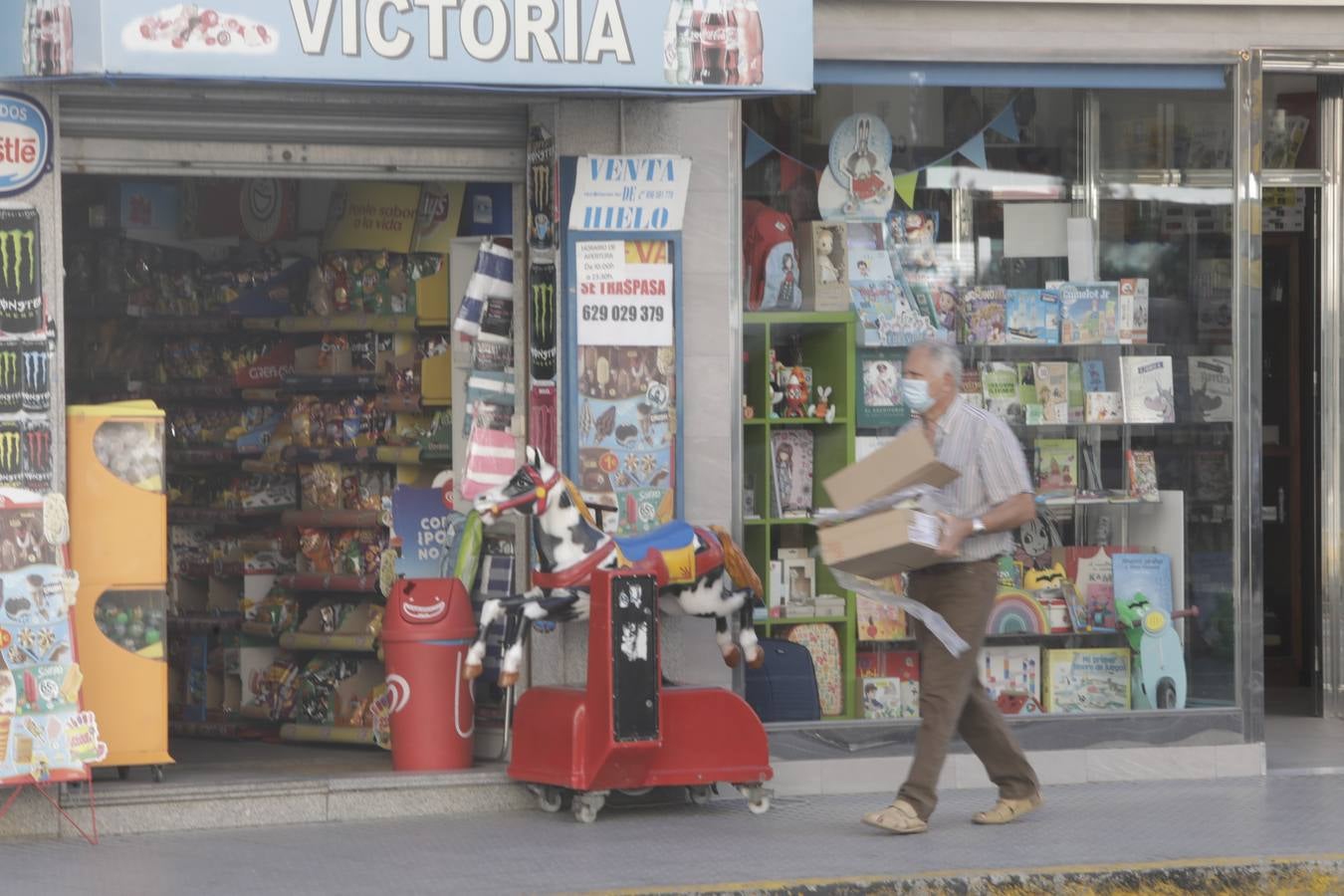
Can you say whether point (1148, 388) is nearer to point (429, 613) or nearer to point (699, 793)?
point (699, 793)

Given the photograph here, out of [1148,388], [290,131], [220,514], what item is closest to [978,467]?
[1148,388]

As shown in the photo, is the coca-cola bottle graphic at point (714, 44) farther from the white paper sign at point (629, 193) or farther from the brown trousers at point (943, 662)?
the brown trousers at point (943, 662)

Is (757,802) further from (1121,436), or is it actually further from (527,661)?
(1121,436)

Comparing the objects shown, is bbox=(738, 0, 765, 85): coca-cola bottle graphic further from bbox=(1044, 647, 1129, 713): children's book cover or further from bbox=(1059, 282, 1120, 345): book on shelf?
bbox=(1044, 647, 1129, 713): children's book cover

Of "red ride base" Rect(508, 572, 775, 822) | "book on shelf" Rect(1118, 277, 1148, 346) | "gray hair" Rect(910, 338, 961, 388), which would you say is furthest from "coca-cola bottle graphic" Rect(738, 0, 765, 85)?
"book on shelf" Rect(1118, 277, 1148, 346)

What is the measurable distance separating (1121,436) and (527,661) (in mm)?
3170

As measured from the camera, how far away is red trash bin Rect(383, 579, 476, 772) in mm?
9070

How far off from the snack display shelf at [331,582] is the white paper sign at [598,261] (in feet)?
7.79

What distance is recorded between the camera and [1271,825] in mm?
8500

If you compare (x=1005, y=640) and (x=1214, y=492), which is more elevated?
(x=1214, y=492)

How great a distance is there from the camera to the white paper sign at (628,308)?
29.4ft

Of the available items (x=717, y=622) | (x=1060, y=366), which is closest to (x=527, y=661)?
(x=717, y=622)

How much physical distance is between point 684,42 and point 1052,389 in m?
2.87

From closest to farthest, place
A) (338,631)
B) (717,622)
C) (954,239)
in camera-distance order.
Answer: (717,622) < (954,239) < (338,631)
